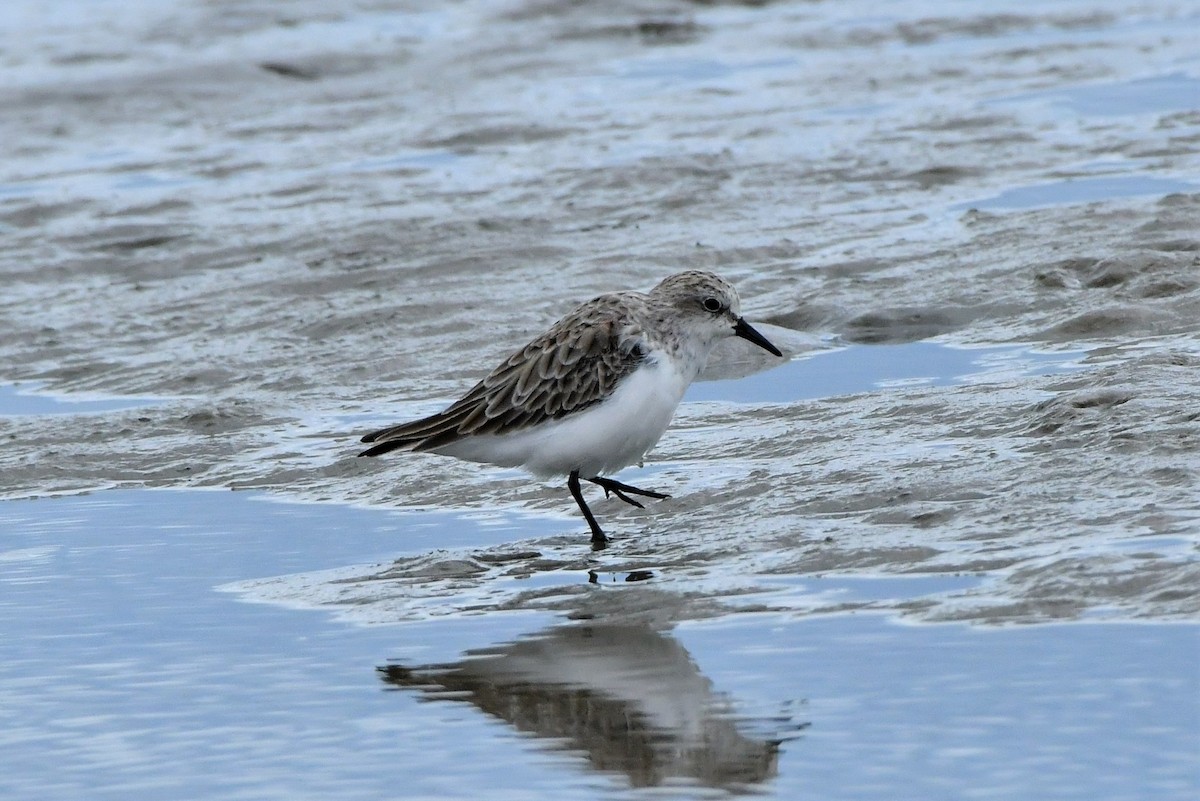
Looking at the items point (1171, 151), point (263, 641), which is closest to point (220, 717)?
point (263, 641)

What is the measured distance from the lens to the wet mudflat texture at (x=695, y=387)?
19.0 ft

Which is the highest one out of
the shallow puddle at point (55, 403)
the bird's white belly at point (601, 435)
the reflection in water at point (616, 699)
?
the bird's white belly at point (601, 435)

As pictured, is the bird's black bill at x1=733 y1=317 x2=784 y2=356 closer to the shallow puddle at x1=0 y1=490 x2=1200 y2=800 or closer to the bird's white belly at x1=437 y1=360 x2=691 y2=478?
the bird's white belly at x1=437 y1=360 x2=691 y2=478

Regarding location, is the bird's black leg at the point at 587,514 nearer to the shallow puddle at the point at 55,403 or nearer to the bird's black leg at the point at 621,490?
the bird's black leg at the point at 621,490

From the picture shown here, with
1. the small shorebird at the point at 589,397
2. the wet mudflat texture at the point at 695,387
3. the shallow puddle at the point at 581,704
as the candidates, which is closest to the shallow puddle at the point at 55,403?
the wet mudflat texture at the point at 695,387

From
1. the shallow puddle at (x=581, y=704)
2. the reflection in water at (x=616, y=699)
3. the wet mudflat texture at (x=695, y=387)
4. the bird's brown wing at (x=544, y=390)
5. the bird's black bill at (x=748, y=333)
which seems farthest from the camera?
the bird's black bill at (x=748, y=333)

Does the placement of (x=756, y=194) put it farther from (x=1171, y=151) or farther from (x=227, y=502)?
(x=227, y=502)

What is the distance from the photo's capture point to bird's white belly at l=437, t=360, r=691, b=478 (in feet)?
25.5

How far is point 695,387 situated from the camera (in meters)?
10.4

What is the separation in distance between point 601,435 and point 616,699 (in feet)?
6.84

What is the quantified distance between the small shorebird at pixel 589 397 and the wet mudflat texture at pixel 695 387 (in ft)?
1.21

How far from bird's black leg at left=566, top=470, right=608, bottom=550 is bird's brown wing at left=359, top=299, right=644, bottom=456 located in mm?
274

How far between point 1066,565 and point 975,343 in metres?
4.10

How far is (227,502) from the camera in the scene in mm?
8852
